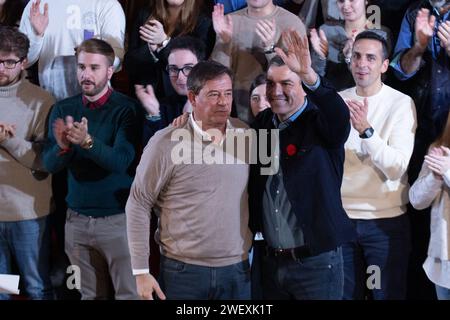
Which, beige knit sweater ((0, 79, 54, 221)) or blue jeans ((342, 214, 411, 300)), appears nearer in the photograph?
blue jeans ((342, 214, 411, 300))

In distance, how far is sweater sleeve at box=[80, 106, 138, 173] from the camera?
128 inches

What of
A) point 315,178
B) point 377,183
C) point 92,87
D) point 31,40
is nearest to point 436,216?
point 377,183

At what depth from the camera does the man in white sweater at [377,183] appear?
10.5 ft

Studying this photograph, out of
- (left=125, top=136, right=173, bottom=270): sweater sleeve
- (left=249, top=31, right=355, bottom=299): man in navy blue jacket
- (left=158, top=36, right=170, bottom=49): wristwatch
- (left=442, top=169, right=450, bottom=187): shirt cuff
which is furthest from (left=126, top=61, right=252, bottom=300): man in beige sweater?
(left=442, top=169, right=450, bottom=187): shirt cuff

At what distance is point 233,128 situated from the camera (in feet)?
10.1

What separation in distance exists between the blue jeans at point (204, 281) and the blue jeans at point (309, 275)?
0.12 metres

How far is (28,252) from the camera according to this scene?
3436 millimetres

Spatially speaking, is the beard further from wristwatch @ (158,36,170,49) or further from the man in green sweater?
wristwatch @ (158,36,170,49)

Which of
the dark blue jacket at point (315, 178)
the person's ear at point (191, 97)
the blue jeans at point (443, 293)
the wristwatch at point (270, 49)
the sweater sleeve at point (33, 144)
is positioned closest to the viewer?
the dark blue jacket at point (315, 178)

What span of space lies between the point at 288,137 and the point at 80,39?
1.04m

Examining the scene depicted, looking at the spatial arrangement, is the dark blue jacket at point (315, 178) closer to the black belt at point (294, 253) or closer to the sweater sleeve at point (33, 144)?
the black belt at point (294, 253)

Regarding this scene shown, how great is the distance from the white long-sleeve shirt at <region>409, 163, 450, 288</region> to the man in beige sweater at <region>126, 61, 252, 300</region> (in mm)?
675

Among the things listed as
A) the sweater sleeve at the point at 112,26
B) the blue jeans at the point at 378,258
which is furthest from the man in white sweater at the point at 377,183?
the sweater sleeve at the point at 112,26

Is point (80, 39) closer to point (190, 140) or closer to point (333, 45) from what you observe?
point (190, 140)
